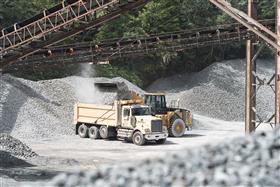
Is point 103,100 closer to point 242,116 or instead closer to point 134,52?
point 134,52

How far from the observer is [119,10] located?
18.6 metres

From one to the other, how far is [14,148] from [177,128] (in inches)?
428

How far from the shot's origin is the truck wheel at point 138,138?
26.5 m

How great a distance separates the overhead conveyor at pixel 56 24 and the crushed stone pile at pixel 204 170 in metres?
11.0

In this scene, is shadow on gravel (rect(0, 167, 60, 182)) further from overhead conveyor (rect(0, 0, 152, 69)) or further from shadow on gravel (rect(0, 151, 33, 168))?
overhead conveyor (rect(0, 0, 152, 69))

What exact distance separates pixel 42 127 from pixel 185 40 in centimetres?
960

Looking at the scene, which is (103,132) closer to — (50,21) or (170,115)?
(170,115)

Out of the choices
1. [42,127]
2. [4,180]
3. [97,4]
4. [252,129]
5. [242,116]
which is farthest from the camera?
[242,116]

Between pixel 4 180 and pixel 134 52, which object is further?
pixel 134 52

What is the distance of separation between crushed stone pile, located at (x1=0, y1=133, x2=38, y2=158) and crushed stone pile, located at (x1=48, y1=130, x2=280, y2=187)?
46.5 feet

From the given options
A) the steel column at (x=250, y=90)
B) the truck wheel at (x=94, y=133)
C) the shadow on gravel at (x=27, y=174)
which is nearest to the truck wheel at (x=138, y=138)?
the truck wheel at (x=94, y=133)

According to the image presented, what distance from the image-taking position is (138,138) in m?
26.7

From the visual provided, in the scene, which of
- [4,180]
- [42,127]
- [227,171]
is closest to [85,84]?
[42,127]

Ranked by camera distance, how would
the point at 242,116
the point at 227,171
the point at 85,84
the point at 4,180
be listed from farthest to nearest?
the point at 242,116 → the point at 85,84 → the point at 4,180 → the point at 227,171
